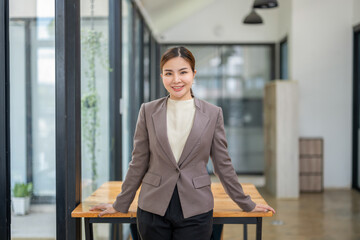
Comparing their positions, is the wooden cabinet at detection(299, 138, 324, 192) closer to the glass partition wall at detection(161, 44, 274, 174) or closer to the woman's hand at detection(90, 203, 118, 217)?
the glass partition wall at detection(161, 44, 274, 174)

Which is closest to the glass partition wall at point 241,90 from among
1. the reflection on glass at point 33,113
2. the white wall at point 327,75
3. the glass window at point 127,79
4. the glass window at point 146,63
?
the white wall at point 327,75

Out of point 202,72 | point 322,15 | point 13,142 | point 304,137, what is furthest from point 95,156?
point 202,72

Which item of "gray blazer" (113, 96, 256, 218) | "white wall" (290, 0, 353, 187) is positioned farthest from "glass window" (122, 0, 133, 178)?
"white wall" (290, 0, 353, 187)

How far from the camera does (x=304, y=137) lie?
6.20 m

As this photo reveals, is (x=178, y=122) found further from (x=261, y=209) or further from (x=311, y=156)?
(x=311, y=156)

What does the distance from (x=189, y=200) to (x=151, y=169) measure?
0.20 metres

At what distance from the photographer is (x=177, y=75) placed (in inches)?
65.9

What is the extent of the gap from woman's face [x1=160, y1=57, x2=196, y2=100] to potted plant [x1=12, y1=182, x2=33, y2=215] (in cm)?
75

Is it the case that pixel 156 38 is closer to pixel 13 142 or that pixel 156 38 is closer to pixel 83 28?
pixel 83 28

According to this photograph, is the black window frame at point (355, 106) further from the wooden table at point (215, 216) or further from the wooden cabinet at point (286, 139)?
the wooden table at point (215, 216)

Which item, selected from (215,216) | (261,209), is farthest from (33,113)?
(261,209)

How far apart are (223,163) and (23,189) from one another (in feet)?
2.83

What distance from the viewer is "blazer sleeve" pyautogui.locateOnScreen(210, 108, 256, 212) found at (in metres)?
1.77

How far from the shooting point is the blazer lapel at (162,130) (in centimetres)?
167
